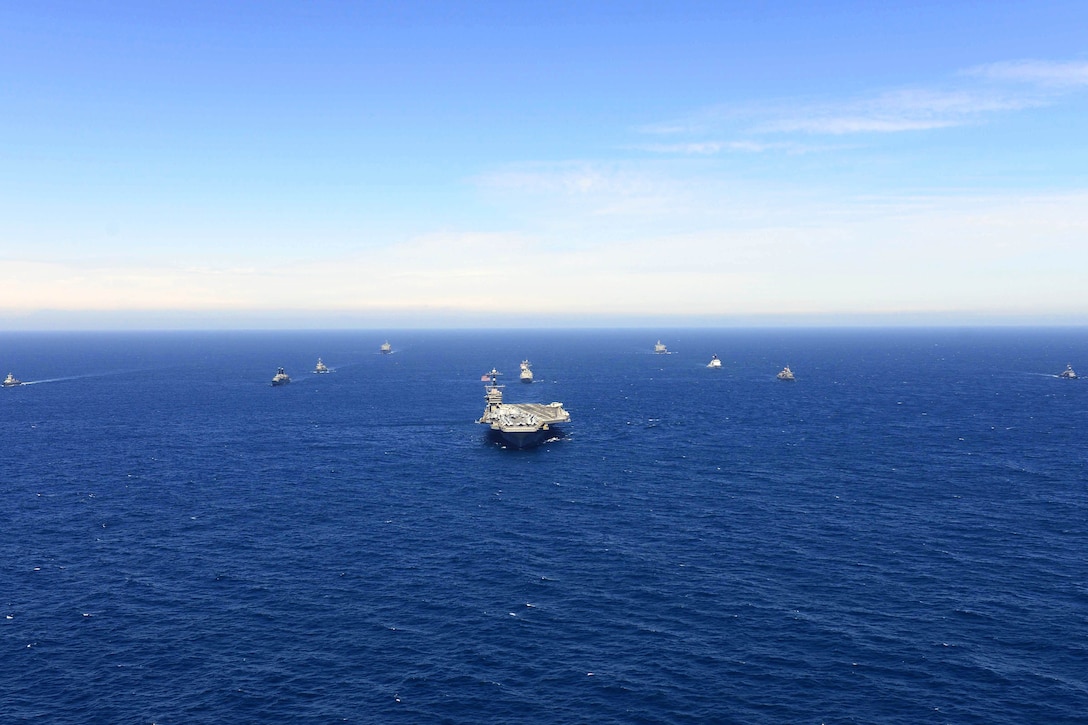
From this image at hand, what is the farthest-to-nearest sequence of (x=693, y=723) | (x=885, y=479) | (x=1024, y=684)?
(x=885, y=479), (x=1024, y=684), (x=693, y=723)

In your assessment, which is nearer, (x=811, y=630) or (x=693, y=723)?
(x=693, y=723)

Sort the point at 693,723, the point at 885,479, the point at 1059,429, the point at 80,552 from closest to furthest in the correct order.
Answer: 1. the point at 693,723
2. the point at 80,552
3. the point at 885,479
4. the point at 1059,429

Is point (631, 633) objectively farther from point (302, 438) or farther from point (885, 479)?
point (302, 438)

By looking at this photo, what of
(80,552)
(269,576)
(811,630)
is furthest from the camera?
(80,552)

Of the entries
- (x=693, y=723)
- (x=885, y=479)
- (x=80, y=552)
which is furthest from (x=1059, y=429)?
(x=80, y=552)

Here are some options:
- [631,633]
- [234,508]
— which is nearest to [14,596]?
[234,508]

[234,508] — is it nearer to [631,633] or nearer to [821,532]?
[631,633]

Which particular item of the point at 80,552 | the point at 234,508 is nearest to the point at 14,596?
the point at 80,552

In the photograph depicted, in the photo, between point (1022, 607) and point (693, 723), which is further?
point (1022, 607)

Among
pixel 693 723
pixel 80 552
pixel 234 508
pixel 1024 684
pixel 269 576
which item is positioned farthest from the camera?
pixel 234 508
